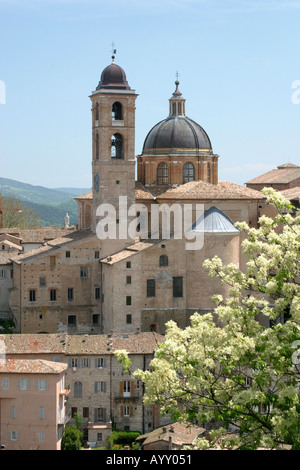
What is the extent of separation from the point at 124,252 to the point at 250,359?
98.3 feet

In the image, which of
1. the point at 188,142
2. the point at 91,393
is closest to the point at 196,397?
the point at 91,393

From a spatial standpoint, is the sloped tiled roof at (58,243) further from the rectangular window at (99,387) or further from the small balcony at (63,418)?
the small balcony at (63,418)

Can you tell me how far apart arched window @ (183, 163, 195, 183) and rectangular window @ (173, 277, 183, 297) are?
9.23 meters

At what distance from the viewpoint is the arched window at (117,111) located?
170ft

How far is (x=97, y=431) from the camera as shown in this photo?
40.4 meters

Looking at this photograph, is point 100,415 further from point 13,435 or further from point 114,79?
point 114,79

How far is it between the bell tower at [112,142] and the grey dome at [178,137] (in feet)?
17.0

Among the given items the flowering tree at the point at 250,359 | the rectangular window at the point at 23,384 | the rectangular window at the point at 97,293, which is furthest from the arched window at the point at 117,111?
the flowering tree at the point at 250,359

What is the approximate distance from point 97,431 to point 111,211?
47.2ft

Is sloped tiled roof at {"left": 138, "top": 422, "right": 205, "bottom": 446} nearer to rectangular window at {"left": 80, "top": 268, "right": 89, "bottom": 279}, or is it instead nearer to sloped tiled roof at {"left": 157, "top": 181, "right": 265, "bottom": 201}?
rectangular window at {"left": 80, "top": 268, "right": 89, "bottom": 279}

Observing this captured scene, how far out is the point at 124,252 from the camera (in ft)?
163

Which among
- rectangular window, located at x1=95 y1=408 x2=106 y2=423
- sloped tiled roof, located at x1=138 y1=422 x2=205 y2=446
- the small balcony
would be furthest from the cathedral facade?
sloped tiled roof, located at x1=138 y1=422 x2=205 y2=446

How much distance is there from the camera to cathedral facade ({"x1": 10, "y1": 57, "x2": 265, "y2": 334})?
48.4 metres

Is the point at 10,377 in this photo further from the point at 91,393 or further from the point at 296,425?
the point at 296,425
